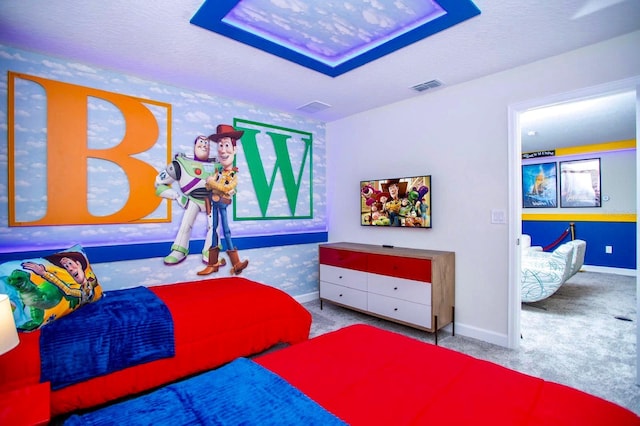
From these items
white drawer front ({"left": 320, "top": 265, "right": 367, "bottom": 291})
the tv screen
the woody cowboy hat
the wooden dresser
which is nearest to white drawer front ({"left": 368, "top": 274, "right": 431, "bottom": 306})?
the wooden dresser

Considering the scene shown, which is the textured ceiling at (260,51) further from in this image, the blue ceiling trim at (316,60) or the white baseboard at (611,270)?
the white baseboard at (611,270)

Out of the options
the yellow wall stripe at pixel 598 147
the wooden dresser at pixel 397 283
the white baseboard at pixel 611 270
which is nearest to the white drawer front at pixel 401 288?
the wooden dresser at pixel 397 283

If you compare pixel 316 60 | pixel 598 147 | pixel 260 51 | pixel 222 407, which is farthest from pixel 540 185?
pixel 222 407

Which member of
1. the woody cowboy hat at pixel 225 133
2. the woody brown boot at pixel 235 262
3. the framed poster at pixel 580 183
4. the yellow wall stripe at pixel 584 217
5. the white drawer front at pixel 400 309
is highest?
the woody cowboy hat at pixel 225 133

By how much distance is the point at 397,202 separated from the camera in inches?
149

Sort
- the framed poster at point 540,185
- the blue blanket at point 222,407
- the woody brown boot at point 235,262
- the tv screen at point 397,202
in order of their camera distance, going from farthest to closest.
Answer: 1. the framed poster at point 540,185
2. the woody brown boot at point 235,262
3. the tv screen at point 397,202
4. the blue blanket at point 222,407

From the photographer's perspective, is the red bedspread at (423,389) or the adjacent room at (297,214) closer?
the red bedspread at (423,389)

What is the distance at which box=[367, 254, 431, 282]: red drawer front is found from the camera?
10.2ft

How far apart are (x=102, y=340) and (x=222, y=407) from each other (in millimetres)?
1315

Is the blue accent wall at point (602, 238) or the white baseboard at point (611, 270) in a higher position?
the blue accent wall at point (602, 238)

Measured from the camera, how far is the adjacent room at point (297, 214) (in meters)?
1.33

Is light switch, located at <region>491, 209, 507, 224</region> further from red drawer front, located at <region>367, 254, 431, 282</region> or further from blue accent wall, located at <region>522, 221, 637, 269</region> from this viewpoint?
blue accent wall, located at <region>522, 221, 637, 269</region>

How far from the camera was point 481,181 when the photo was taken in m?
3.19

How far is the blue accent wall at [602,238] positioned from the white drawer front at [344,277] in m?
5.47
